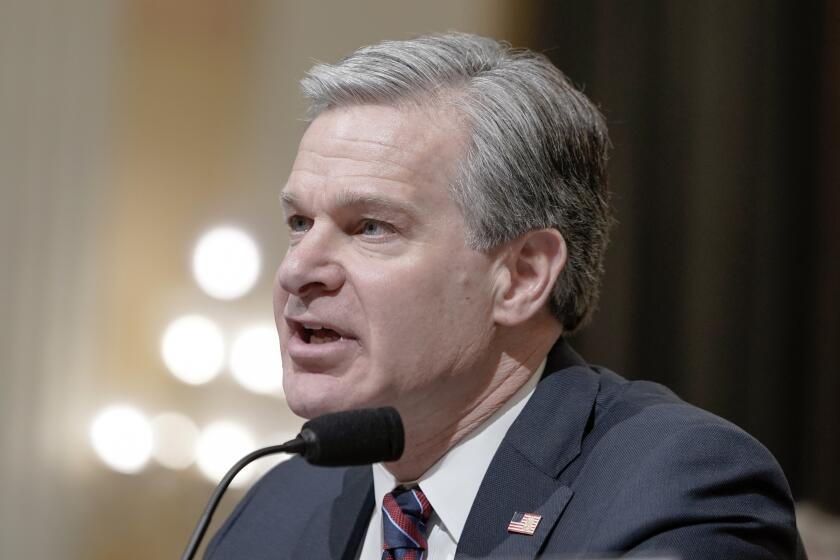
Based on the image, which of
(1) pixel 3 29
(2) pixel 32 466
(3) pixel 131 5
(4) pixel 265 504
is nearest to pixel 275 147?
(3) pixel 131 5

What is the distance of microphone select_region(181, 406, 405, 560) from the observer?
58.1 inches

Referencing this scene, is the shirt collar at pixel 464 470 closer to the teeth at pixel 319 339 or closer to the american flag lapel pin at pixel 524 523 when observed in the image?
the american flag lapel pin at pixel 524 523

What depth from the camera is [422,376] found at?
1.88m

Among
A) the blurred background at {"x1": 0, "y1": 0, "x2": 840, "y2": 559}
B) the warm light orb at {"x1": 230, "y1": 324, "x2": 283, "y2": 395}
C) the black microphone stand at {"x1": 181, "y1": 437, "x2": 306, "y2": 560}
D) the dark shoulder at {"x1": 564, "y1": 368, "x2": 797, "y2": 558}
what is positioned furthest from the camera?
the warm light orb at {"x1": 230, "y1": 324, "x2": 283, "y2": 395}

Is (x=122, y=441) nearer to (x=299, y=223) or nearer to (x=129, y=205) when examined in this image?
(x=129, y=205)

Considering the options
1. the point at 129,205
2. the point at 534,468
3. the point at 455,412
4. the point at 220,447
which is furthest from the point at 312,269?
the point at 129,205

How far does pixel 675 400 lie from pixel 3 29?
3.44 meters

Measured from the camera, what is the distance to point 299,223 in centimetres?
200

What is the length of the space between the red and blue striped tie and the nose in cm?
36

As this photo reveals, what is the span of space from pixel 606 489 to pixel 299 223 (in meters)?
0.67

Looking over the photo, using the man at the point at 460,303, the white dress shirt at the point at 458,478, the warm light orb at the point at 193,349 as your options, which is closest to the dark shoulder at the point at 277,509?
the man at the point at 460,303

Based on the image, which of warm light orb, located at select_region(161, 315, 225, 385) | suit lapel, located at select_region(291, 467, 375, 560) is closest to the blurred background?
warm light orb, located at select_region(161, 315, 225, 385)

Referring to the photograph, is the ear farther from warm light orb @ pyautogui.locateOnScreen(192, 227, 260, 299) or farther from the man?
warm light orb @ pyautogui.locateOnScreen(192, 227, 260, 299)

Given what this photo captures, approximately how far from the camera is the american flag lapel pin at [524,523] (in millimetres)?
1753
